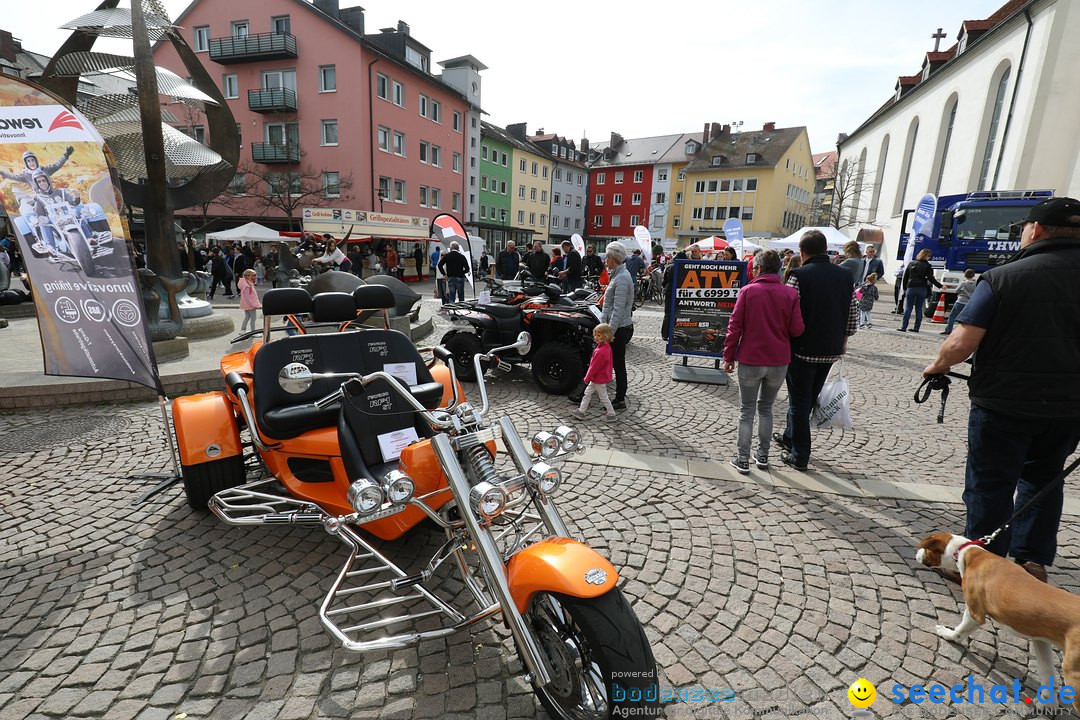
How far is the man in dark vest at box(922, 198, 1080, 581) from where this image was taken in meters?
2.50

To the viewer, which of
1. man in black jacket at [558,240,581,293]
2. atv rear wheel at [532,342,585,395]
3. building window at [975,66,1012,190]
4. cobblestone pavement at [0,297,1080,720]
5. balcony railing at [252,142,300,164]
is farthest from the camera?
balcony railing at [252,142,300,164]

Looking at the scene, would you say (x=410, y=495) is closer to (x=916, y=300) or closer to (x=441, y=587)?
(x=441, y=587)

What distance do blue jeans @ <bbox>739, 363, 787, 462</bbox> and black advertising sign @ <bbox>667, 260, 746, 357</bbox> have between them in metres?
3.29

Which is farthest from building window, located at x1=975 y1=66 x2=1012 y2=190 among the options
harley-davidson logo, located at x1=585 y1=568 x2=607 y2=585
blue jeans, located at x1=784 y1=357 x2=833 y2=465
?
harley-davidson logo, located at x1=585 y1=568 x2=607 y2=585

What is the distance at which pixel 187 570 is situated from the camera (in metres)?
2.94

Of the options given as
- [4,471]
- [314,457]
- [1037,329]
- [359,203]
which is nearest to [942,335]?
[1037,329]

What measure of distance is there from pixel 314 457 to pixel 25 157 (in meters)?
2.90

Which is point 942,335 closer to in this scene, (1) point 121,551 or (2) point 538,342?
(2) point 538,342

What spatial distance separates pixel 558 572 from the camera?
70.6 inches

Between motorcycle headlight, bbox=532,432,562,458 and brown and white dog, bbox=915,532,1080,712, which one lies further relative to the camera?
motorcycle headlight, bbox=532,432,562,458

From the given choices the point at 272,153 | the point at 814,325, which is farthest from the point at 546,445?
the point at 272,153

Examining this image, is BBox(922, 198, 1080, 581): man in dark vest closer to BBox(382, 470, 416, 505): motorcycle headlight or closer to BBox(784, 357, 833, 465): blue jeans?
BBox(784, 357, 833, 465): blue jeans

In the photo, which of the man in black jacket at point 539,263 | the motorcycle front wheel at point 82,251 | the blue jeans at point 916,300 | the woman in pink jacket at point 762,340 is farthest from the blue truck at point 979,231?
the motorcycle front wheel at point 82,251

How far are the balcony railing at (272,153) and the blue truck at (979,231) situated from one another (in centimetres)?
2809
